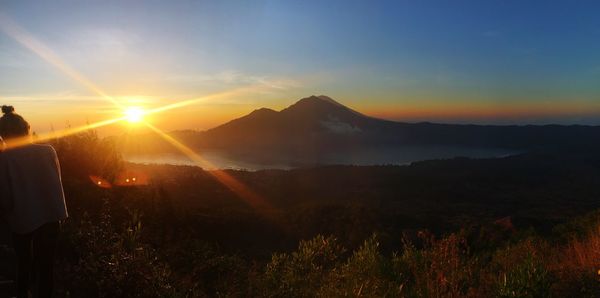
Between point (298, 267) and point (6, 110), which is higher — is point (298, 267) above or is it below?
below

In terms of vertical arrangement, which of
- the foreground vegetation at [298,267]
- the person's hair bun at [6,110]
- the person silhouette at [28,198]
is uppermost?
the person's hair bun at [6,110]

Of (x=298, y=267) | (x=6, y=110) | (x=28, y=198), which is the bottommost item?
(x=298, y=267)

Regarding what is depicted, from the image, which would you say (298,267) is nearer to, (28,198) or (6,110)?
(28,198)

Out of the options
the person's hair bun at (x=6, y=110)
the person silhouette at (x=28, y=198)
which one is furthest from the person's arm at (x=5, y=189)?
the person's hair bun at (x=6, y=110)

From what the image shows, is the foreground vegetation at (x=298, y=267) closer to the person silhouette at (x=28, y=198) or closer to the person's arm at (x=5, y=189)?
the person silhouette at (x=28, y=198)

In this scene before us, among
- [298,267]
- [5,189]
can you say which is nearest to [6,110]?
[5,189]

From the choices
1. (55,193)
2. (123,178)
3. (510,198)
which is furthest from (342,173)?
(55,193)

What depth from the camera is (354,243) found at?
89.1 feet

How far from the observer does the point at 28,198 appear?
3.01m

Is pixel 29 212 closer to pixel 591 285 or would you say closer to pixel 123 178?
pixel 591 285

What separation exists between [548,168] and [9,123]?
15552cm

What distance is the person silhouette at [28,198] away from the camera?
2953 millimetres

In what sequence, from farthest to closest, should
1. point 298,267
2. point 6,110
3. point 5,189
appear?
point 298,267 < point 6,110 < point 5,189

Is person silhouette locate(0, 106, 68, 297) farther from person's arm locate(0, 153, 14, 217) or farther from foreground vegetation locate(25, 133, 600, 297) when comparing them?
foreground vegetation locate(25, 133, 600, 297)
